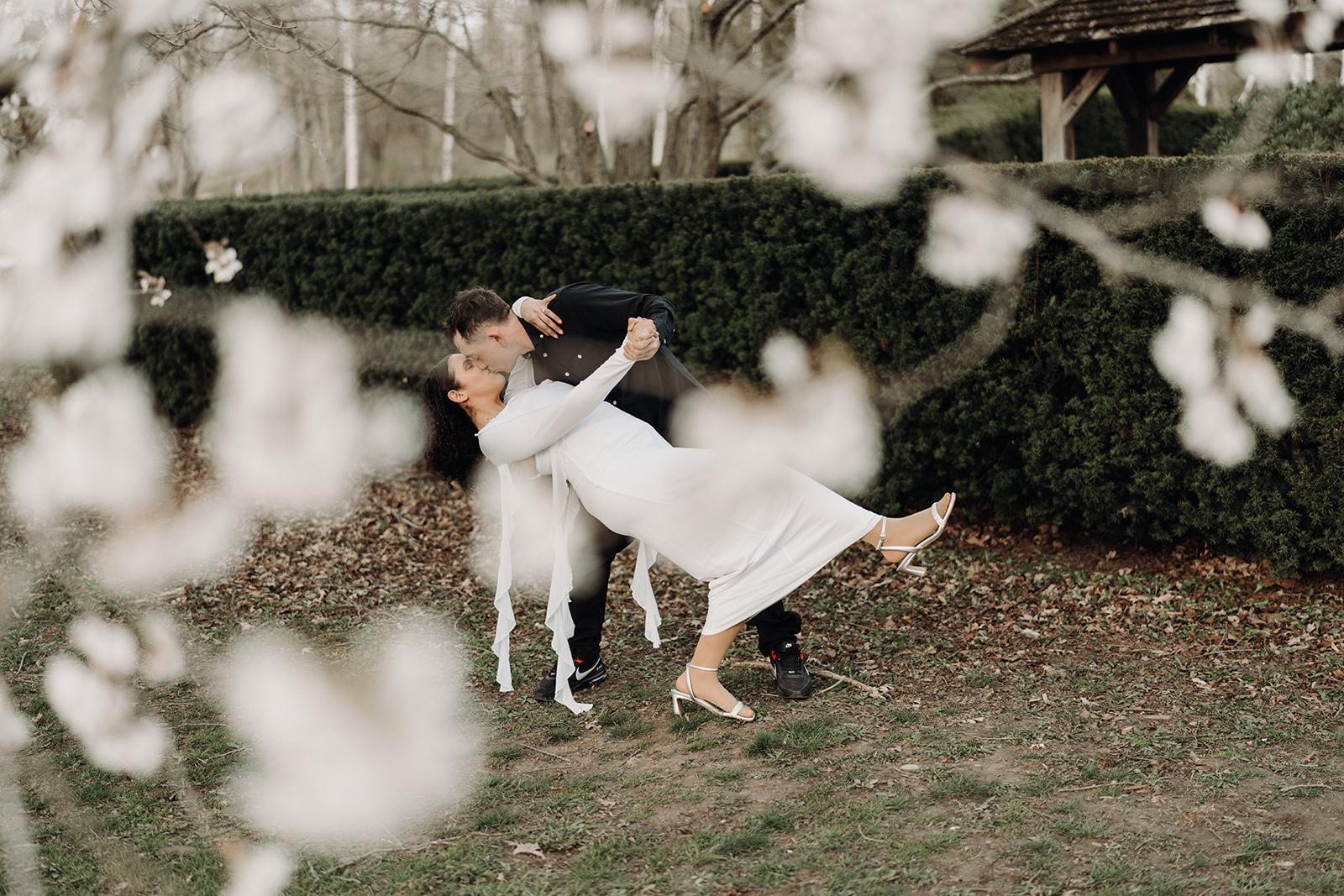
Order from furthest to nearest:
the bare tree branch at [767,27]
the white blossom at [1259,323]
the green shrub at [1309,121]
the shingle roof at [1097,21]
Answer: the bare tree branch at [767,27] → the shingle roof at [1097,21] → the green shrub at [1309,121] → the white blossom at [1259,323]

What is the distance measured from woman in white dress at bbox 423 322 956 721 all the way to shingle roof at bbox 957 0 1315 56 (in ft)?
22.1

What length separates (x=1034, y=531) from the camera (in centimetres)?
661

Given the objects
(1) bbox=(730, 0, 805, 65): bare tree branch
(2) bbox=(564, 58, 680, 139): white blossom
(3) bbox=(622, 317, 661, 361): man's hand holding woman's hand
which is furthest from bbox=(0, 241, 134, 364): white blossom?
(1) bbox=(730, 0, 805, 65): bare tree branch

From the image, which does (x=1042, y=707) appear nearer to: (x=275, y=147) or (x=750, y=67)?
(x=275, y=147)

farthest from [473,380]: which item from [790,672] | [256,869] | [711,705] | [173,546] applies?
[173,546]

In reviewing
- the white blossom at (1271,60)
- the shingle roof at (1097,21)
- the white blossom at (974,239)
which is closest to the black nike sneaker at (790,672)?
the white blossom at (974,239)

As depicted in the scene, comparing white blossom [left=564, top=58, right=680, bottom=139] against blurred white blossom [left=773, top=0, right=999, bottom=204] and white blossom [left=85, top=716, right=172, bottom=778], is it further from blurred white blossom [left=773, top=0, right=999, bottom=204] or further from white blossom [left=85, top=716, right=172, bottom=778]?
white blossom [left=85, top=716, right=172, bottom=778]

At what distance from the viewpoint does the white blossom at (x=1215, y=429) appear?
547cm

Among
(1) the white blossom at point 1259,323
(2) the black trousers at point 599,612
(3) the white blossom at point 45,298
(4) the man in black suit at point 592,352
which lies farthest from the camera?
(1) the white blossom at point 1259,323

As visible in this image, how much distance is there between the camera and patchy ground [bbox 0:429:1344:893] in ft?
10.9

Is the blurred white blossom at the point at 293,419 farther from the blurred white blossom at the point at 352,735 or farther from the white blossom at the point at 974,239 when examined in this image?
the white blossom at the point at 974,239

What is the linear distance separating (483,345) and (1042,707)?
7.62 ft

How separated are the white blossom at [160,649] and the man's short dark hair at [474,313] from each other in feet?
7.34

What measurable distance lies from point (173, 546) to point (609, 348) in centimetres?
455
